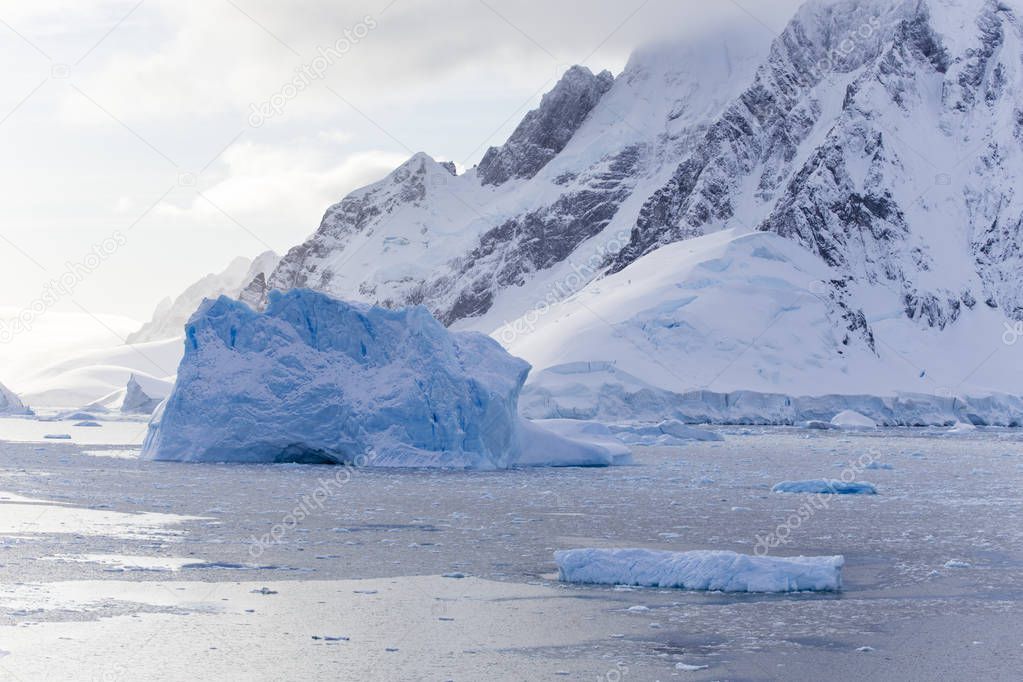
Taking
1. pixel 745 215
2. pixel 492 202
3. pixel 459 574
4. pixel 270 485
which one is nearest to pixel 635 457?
pixel 270 485

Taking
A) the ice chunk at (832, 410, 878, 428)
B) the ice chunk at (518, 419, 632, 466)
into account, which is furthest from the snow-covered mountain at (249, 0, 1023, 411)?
the ice chunk at (518, 419, 632, 466)

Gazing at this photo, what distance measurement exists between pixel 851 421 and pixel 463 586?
59.9 meters

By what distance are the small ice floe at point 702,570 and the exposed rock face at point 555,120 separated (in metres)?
168

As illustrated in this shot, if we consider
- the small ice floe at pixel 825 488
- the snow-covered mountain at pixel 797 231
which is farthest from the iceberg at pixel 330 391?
the snow-covered mountain at pixel 797 231

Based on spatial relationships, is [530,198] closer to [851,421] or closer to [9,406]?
[9,406]

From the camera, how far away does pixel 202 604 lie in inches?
485

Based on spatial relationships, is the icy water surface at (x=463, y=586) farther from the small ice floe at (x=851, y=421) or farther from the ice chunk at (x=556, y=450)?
the small ice floe at (x=851, y=421)

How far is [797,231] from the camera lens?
104750mm

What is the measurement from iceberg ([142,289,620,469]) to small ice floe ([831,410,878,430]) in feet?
135

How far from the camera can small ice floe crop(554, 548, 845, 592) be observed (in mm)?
13875

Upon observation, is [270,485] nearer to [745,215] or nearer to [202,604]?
[202,604]

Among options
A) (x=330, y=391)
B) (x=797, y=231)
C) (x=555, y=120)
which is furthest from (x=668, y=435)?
(x=555, y=120)

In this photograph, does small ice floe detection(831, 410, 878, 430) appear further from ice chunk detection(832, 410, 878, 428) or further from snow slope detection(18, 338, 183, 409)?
snow slope detection(18, 338, 183, 409)

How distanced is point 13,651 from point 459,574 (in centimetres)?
541
